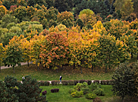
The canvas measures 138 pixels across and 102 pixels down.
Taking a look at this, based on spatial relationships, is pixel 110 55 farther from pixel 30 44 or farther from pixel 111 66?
pixel 30 44

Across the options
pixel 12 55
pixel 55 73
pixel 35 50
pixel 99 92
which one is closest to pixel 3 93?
pixel 99 92

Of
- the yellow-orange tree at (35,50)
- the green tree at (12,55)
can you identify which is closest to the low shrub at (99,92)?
the yellow-orange tree at (35,50)

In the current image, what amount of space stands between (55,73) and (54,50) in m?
6.39

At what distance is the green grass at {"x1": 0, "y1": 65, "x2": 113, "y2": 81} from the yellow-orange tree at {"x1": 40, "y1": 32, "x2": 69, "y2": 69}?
259 cm

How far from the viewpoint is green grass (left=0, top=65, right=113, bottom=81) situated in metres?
46.7

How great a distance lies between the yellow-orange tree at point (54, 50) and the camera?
156 feet

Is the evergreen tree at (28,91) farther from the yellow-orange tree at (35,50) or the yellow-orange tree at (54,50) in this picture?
the yellow-orange tree at (35,50)

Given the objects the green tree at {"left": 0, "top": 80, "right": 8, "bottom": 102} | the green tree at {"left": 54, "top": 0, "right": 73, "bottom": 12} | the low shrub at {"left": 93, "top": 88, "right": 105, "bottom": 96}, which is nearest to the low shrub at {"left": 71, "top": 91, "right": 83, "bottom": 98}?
the low shrub at {"left": 93, "top": 88, "right": 105, "bottom": 96}

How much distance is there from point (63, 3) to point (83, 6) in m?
13.0

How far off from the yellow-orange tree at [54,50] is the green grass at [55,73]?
102 inches

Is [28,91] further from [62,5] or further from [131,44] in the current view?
[62,5]

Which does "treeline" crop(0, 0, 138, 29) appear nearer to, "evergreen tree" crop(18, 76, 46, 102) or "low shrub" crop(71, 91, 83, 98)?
"low shrub" crop(71, 91, 83, 98)

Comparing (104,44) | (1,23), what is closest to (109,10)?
(1,23)

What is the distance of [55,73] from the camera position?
49.5 m
